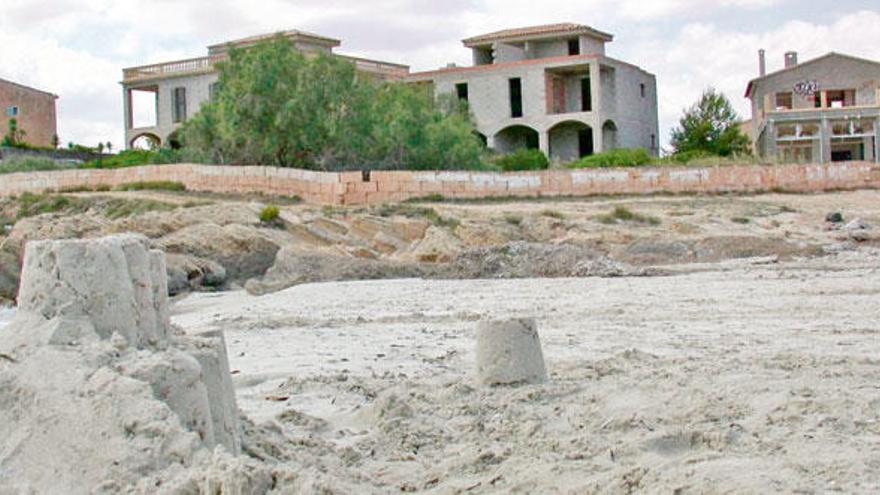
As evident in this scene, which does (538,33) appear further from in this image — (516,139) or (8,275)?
(8,275)

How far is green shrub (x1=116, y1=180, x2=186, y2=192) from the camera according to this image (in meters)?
32.8

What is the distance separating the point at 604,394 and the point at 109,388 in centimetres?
343

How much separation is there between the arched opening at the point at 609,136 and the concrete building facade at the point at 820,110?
569 cm

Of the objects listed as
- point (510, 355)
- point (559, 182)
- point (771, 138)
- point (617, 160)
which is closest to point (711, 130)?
point (771, 138)

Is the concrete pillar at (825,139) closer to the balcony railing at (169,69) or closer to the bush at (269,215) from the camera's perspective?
the balcony railing at (169,69)

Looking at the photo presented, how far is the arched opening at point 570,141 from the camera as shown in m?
A: 53.0

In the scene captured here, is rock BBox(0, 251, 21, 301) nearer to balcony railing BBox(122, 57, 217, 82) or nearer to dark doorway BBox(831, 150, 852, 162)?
balcony railing BBox(122, 57, 217, 82)

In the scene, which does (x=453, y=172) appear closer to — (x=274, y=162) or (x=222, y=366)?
(x=274, y=162)

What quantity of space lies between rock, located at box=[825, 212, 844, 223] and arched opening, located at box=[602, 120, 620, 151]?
2611 cm

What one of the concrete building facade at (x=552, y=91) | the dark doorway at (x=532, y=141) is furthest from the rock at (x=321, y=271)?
the dark doorway at (x=532, y=141)

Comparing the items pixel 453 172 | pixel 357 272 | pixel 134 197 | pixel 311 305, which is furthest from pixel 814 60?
pixel 311 305

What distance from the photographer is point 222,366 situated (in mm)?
5883

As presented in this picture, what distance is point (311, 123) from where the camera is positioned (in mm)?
33469

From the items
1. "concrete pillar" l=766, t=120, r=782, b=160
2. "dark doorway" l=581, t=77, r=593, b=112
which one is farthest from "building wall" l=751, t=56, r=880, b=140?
Answer: "dark doorway" l=581, t=77, r=593, b=112
